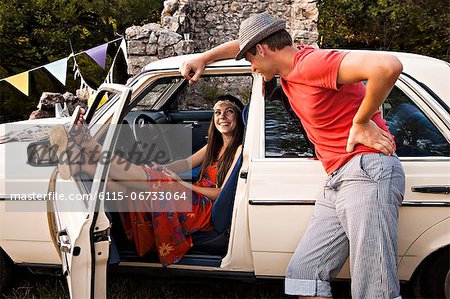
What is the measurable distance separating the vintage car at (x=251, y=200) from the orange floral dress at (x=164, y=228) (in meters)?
0.07

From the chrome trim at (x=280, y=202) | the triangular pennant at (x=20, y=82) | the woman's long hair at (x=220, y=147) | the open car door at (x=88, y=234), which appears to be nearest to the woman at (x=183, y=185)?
the woman's long hair at (x=220, y=147)

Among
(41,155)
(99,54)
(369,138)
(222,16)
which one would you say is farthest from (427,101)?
(222,16)

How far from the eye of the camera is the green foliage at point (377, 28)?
1545 centimetres

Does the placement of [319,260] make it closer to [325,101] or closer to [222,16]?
[325,101]

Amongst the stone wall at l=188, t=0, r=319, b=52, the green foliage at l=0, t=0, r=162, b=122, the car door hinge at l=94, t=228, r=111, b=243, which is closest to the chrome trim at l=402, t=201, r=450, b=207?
the car door hinge at l=94, t=228, r=111, b=243

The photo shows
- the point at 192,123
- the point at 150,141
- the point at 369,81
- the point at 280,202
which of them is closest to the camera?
the point at 369,81

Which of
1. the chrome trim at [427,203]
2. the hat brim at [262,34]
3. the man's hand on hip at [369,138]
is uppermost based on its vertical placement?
the hat brim at [262,34]

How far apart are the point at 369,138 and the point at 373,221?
379mm

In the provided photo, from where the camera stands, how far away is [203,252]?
3266 mm

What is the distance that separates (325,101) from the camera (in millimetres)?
2273

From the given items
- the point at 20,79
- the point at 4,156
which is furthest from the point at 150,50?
the point at 4,156

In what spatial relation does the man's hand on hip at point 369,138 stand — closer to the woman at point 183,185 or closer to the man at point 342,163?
the man at point 342,163

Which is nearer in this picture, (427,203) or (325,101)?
(325,101)

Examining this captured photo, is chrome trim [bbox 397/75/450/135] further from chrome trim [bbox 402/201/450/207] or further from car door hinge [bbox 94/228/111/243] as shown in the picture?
car door hinge [bbox 94/228/111/243]
